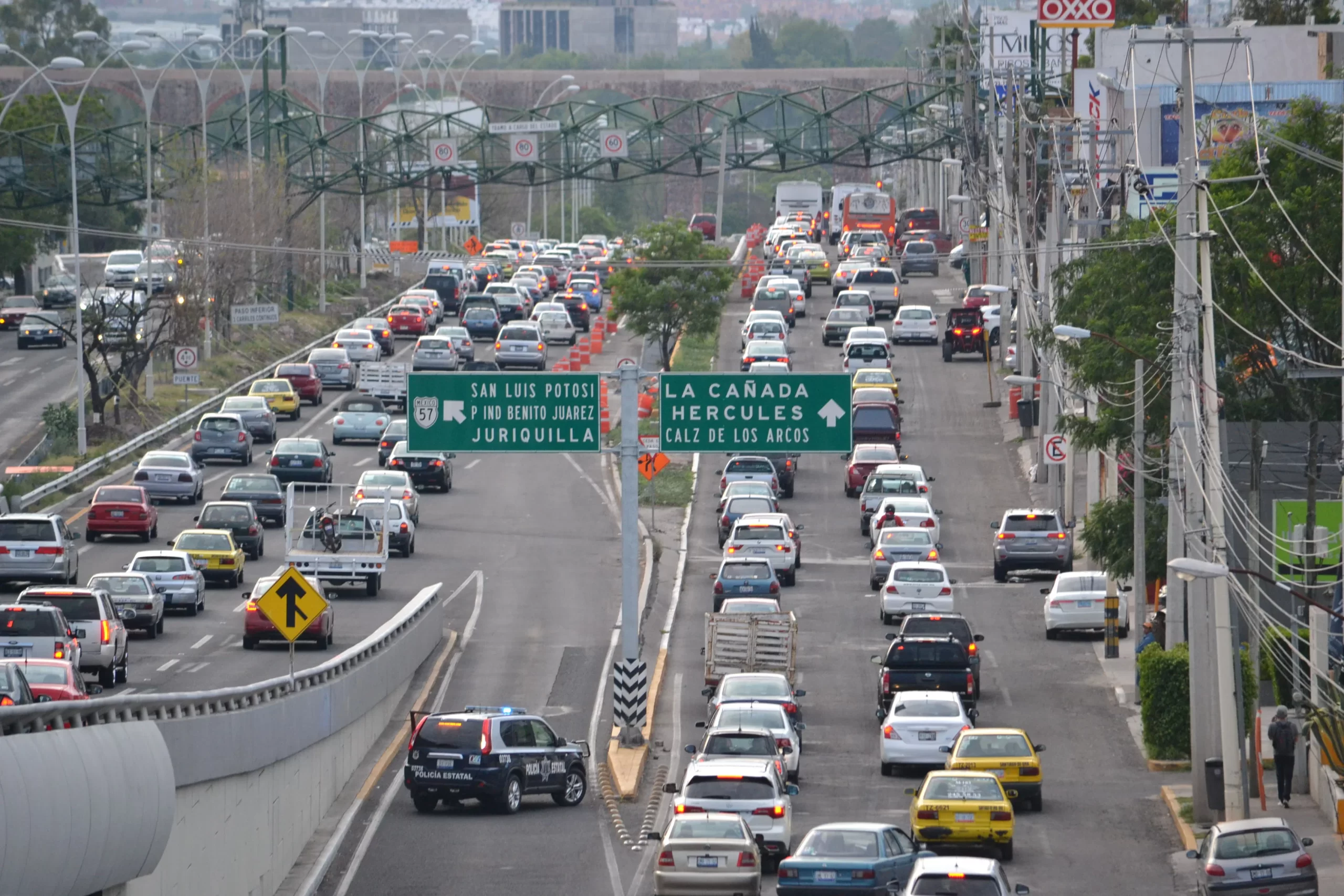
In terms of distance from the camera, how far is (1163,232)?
33.9m

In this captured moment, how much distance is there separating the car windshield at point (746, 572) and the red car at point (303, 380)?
29.4 m

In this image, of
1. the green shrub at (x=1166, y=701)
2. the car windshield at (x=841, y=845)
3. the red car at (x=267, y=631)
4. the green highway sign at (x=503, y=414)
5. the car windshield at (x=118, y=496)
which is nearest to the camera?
the car windshield at (x=841, y=845)

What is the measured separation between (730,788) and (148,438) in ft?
129

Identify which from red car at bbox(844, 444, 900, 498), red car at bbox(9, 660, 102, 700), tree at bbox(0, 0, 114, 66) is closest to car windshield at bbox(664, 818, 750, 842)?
red car at bbox(9, 660, 102, 700)

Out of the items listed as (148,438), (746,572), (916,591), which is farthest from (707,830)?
(148,438)

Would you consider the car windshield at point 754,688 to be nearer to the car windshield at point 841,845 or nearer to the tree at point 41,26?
the car windshield at point 841,845

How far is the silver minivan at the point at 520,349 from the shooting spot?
76188mm

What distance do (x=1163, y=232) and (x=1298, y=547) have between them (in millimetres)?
5346

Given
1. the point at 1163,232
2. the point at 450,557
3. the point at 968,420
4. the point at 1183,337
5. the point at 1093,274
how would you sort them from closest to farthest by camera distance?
the point at 1183,337
the point at 1163,232
the point at 1093,274
the point at 450,557
the point at 968,420

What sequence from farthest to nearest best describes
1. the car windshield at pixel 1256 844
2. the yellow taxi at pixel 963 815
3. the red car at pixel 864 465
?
1. the red car at pixel 864 465
2. the yellow taxi at pixel 963 815
3. the car windshield at pixel 1256 844

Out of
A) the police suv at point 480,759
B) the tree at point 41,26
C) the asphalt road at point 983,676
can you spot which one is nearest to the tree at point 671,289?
the asphalt road at point 983,676

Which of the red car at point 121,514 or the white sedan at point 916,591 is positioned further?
the red car at point 121,514

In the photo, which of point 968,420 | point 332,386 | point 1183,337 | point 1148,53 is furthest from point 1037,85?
point 1183,337

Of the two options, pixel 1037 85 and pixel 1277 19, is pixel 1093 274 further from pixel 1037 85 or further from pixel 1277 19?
pixel 1277 19
